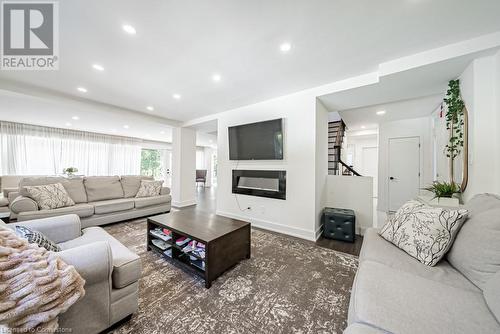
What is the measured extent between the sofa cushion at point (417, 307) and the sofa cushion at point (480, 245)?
142 millimetres

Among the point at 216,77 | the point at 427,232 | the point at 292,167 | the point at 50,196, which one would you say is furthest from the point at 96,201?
the point at 427,232

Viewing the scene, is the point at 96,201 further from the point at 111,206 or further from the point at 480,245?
the point at 480,245

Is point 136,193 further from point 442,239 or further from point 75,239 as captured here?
point 442,239

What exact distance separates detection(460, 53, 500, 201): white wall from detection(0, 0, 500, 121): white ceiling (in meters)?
0.38

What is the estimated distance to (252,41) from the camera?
179cm

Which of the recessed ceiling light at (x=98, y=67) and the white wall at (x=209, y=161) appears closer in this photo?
the recessed ceiling light at (x=98, y=67)

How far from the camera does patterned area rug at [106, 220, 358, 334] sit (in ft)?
4.05

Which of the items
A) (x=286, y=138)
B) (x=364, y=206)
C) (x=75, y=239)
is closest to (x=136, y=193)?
(x=75, y=239)

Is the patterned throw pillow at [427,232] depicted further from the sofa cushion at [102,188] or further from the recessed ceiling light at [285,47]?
the sofa cushion at [102,188]

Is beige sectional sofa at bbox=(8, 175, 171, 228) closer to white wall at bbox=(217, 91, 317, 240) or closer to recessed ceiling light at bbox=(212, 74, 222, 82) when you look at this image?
white wall at bbox=(217, 91, 317, 240)

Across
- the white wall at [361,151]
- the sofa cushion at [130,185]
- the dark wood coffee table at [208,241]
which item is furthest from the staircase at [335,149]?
the sofa cushion at [130,185]

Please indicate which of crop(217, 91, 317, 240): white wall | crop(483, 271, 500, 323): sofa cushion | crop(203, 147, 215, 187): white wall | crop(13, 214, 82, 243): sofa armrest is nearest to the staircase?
crop(217, 91, 317, 240): white wall

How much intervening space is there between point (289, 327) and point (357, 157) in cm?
746

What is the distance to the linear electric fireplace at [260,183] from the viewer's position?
3102 millimetres
